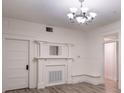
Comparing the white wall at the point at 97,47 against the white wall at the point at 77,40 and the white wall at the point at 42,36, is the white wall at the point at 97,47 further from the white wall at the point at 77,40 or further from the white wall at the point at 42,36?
the white wall at the point at 42,36

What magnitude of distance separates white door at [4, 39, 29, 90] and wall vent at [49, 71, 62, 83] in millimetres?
1096

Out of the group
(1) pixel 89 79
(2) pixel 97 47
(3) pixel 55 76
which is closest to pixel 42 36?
(3) pixel 55 76

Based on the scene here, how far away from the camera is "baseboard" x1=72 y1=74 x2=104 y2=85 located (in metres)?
5.15

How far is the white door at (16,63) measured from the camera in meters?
4.13

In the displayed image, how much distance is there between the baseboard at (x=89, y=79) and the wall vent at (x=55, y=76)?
0.82m

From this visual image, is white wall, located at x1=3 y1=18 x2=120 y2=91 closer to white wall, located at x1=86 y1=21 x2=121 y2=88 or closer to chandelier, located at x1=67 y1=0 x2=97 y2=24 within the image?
white wall, located at x1=86 y1=21 x2=121 y2=88

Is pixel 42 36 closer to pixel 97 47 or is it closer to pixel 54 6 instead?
pixel 54 6

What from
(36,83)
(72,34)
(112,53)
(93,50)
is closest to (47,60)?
(36,83)

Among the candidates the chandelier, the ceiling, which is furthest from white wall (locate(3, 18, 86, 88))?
the chandelier

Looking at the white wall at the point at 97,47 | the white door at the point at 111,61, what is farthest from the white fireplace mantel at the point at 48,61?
the white door at the point at 111,61

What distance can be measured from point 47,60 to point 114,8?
328 cm

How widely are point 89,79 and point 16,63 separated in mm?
3614

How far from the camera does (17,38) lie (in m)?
4.30

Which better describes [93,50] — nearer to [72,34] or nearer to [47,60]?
[72,34]
